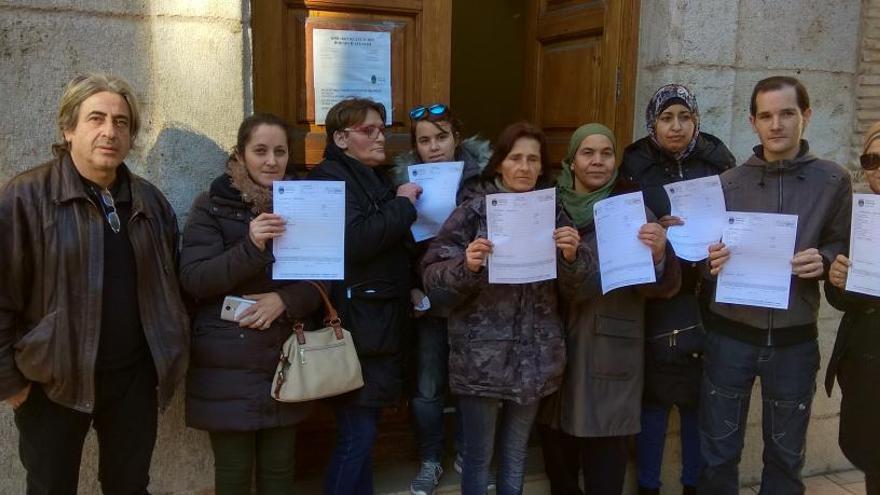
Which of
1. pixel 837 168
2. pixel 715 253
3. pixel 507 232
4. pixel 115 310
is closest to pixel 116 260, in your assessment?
pixel 115 310

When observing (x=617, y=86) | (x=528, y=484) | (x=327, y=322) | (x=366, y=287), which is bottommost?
(x=528, y=484)

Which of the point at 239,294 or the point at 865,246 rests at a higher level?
the point at 865,246

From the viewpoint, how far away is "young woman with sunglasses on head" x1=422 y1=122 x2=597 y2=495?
8.86ft

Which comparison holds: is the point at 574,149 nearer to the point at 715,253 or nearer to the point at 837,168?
the point at 715,253

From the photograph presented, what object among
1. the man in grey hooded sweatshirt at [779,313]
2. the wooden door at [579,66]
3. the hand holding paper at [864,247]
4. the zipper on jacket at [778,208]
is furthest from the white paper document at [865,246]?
the wooden door at [579,66]

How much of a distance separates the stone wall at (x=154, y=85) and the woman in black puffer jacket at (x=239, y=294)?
1.32 ft

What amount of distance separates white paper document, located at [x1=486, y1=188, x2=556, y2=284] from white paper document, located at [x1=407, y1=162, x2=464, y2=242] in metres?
0.45

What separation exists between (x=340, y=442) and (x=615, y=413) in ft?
3.73

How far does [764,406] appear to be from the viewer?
2.86 m

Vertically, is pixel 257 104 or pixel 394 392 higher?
pixel 257 104


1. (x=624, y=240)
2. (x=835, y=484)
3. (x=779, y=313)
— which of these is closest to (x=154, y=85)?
(x=624, y=240)

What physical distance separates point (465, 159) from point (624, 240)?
35.3 inches

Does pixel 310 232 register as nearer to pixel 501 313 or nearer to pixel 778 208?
pixel 501 313

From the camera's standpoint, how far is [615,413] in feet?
9.49
